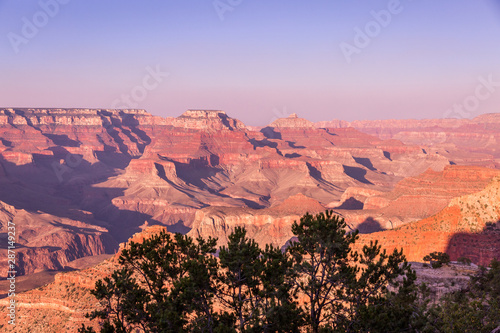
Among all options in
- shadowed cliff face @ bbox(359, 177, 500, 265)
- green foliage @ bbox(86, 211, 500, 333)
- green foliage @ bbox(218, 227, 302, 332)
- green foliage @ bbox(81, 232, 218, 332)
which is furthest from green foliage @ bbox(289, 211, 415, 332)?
shadowed cliff face @ bbox(359, 177, 500, 265)

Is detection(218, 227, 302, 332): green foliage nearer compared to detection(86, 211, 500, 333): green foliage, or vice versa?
detection(86, 211, 500, 333): green foliage

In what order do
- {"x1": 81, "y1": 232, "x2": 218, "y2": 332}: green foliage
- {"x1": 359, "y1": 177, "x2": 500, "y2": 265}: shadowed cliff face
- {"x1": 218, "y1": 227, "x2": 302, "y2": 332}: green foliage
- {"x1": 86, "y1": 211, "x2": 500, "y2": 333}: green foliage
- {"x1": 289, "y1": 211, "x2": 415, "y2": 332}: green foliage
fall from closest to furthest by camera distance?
{"x1": 86, "y1": 211, "x2": 500, "y2": 333}: green foliage < {"x1": 81, "y1": 232, "x2": 218, "y2": 332}: green foliage < {"x1": 218, "y1": 227, "x2": 302, "y2": 332}: green foliage < {"x1": 289, "y1": 211, "x2": 415, "y2": 332}: green foliage < {"x1": 359, "y1": 177, "x2": 500, "y2": 265}: shadowed cliff face

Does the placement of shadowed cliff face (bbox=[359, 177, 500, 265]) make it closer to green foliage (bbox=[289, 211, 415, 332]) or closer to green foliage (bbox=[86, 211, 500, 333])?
green foliage (bbox=[86, 211, 500, 333])

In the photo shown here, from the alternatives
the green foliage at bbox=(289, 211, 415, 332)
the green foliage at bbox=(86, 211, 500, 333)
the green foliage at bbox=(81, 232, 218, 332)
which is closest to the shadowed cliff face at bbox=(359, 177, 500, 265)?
the green foliage at bbox=(86, 211, 500, 333)

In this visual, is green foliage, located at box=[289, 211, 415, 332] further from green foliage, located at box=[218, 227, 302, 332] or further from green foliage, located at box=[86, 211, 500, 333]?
green foliage, located at box=[218, 227, 302, 332]

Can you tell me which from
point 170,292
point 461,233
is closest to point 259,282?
point 170,292

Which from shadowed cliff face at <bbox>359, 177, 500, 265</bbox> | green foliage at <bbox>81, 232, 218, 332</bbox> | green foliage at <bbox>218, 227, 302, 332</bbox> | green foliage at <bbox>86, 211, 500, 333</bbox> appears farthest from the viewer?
shadowed cliff face at <bbox>359, 177, 500, 265</bbox>

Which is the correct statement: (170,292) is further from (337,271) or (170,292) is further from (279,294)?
(337,271)

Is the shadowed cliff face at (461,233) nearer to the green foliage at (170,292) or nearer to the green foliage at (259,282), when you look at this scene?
the green foliage at (259,282)

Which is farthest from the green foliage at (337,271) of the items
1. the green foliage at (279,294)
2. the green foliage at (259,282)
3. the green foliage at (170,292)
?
the green foliage at (170,292)

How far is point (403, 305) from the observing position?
71.6ft

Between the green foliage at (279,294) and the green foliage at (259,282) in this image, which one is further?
the green foliage at (259,282)

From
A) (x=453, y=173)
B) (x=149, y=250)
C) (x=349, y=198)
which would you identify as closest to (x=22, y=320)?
(x=149, y=250)

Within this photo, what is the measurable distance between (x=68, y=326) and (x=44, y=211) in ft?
570
